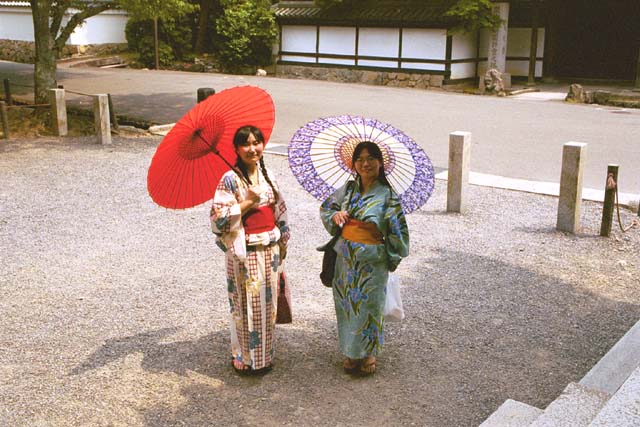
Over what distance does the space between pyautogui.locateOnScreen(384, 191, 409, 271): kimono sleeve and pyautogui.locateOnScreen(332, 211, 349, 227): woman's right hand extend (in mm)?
247

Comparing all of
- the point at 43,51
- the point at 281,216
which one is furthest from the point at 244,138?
the point at 43,51

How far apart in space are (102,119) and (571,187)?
329 inches

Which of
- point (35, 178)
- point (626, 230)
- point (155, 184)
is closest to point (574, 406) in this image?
point (155, 184)

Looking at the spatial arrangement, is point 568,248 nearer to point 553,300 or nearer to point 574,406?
point 553,300

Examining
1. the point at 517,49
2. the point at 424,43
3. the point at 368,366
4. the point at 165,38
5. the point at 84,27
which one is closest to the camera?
the point at 368,366

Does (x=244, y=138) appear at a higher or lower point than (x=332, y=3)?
lower

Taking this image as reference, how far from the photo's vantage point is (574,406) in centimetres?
326

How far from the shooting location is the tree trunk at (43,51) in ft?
Result: 46.5

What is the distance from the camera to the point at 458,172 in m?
8.26

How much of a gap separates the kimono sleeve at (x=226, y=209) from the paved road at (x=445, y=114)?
6961 millimetres

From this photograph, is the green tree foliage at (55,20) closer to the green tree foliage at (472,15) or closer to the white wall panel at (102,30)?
the green tree foliage at (472,15)

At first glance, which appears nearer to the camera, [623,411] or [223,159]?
[623,411]

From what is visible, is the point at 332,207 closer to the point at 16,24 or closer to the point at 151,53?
the point at 151,53

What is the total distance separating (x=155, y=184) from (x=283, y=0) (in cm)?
2492
